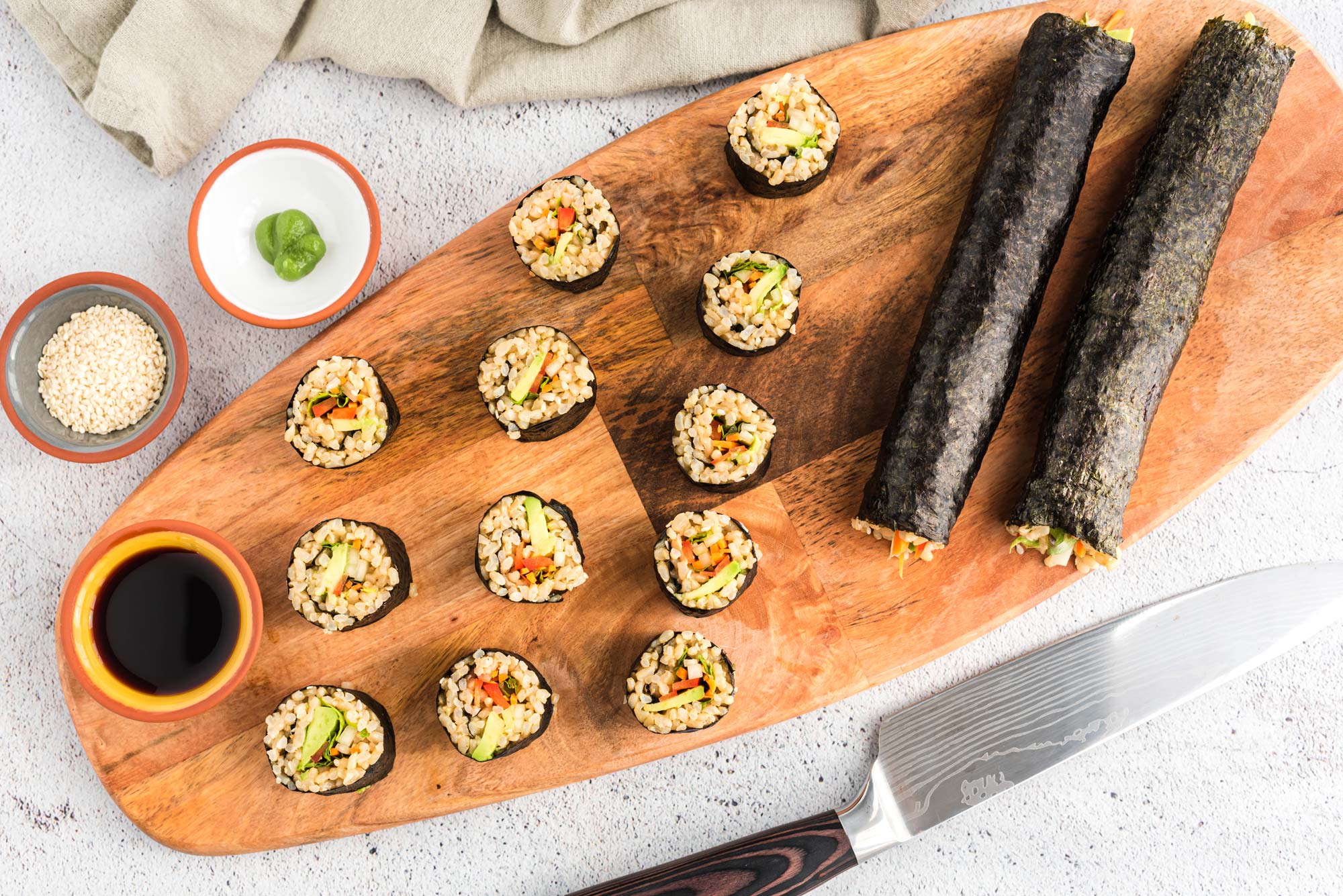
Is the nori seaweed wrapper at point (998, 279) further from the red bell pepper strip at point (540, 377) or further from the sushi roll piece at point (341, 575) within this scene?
the sushi roll piece at point (341, 575)

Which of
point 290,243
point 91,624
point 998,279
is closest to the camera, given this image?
point 91,624

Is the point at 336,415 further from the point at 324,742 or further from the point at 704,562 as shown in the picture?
the point at 704,562

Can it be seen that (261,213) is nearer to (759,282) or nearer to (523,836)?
(759,282)

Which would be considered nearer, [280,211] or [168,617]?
[168,617]

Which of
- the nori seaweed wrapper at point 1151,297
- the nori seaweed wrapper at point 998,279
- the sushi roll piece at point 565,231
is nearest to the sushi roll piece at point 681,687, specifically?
the nori seaweed wrapper at point 998,279

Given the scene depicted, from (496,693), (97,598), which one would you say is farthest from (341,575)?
(97,598)

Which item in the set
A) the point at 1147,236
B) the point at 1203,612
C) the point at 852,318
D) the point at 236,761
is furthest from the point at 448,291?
the point at 1203,612
